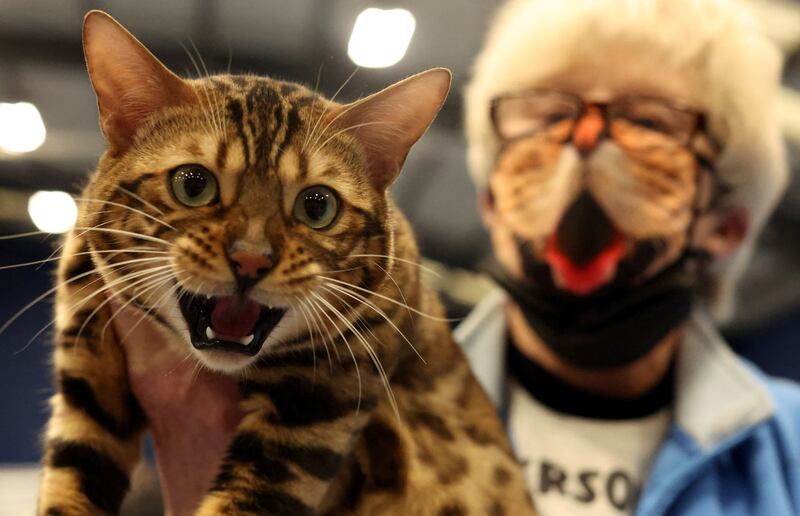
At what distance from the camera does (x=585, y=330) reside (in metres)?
1.05

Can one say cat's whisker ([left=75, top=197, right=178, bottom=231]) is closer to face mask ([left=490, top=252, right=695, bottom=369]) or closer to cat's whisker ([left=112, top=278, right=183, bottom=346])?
cat's whisker ([left=112, top=278, right=183, bottom=346])

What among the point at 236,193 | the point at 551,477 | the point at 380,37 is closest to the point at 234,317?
the point at 236,193

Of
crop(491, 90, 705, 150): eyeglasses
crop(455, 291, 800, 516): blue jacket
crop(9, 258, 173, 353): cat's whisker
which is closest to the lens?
crop(9, 258, 173, 353): cat's whisker

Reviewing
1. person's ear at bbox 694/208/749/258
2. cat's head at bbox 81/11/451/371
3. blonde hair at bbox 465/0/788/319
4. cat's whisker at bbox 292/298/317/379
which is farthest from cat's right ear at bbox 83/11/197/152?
person's ear at bbox 694/208/749/258

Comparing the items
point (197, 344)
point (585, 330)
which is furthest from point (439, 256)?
point (197, 344)

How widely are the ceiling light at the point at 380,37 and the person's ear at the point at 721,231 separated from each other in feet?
2.35

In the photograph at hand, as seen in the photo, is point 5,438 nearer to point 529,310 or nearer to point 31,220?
point 31,220

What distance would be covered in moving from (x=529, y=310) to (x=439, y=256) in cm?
27

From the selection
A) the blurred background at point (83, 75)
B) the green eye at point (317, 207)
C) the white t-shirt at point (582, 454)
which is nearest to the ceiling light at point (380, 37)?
the blurred background at point (83, 75)

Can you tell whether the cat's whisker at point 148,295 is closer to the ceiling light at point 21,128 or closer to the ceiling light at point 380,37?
the ceiling light at point 21,128

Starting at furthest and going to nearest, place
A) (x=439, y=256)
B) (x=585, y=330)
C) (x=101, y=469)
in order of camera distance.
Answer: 1. (x=585, y=330)
2. (x=439, y=256)
3. (x=101, y=469)

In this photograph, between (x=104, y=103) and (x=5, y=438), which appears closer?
(x=104, y=103)

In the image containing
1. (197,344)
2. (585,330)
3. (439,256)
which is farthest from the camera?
(585,330)

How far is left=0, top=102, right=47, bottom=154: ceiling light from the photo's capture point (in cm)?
58
